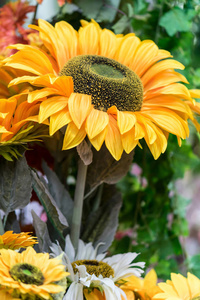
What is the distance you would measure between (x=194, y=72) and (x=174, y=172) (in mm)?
160

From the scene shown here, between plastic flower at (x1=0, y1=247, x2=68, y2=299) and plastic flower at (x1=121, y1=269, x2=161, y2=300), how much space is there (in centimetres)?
13

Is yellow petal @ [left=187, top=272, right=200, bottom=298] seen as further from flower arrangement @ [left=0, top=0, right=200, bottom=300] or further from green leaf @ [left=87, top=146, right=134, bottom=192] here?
green leaf @ [left=87, top=146, right=134, bottom=192]

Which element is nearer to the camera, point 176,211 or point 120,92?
point 120,92

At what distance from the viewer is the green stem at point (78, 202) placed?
402 mm

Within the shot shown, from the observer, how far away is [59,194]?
0.43 meters

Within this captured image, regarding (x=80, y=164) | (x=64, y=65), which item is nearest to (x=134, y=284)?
(x=80, y=164)

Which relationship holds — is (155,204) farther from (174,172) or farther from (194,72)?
(194,72)

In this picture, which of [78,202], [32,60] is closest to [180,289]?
[78,202]

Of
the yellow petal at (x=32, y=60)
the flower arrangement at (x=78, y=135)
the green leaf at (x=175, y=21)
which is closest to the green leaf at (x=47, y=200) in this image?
the flower arrangement at (x=78, y=135)

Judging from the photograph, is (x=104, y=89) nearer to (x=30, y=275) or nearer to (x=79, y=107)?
(x=79, y=107)

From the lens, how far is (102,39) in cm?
43

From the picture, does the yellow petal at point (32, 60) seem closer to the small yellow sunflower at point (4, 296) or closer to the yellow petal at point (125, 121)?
the yellow petal at point (125, 121)

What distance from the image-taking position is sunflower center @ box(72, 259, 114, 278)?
1.16 ft

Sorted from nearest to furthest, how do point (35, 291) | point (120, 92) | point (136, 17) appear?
point (35, 291) < point (120, 92) < point (136, 17)
